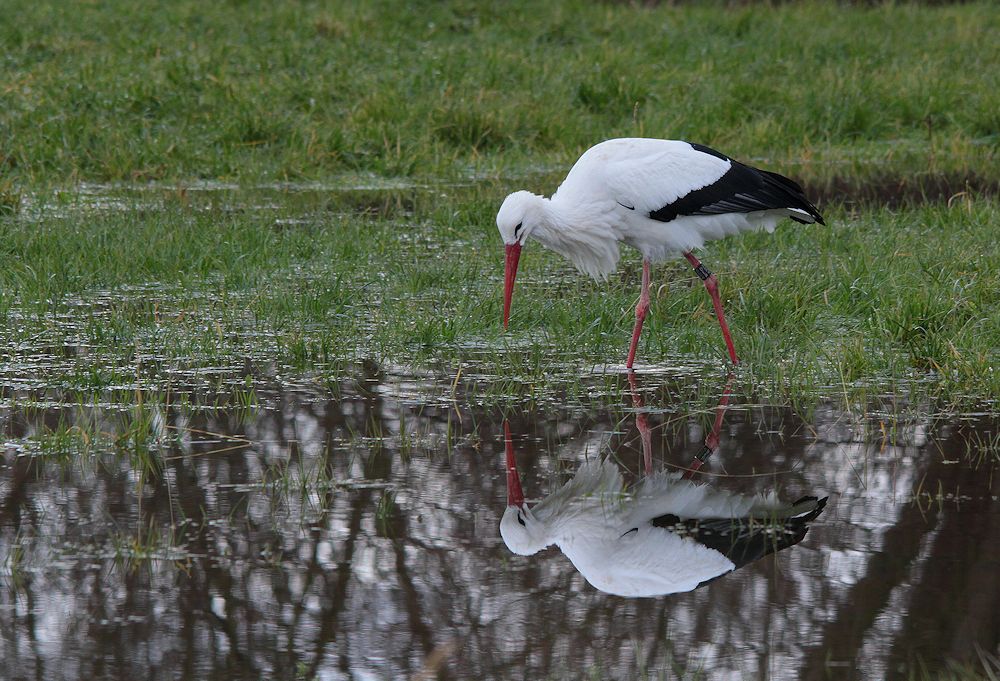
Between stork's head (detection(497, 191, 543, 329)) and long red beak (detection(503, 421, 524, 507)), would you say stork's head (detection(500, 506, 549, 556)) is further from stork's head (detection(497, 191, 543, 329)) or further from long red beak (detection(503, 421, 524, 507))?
stork's head (detection(497, 191, 543, 329))

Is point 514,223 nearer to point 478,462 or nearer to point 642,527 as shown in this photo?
point 478,462

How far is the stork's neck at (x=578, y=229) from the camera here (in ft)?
19.8

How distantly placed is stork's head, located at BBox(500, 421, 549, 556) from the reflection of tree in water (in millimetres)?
51

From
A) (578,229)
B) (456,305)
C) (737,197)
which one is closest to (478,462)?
(578,229)

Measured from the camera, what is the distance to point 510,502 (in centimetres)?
→ 427

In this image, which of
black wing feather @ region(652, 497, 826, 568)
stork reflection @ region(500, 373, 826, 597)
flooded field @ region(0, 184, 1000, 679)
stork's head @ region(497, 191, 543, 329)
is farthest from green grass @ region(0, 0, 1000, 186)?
black wing feather @ region(652, 497, 826, 568)

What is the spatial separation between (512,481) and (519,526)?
Answer: 0.40 metres

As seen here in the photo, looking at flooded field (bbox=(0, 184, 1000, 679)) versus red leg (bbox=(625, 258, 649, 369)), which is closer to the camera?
flooded field (bbox=(0, 184, 1000, 679))

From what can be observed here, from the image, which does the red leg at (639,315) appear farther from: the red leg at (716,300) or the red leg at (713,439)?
the red leg at (713,439)

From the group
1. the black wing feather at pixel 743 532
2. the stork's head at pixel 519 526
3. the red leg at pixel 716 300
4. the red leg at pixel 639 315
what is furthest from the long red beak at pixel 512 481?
the red leg at pixel 716 300

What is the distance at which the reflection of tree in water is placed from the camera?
3264 mm

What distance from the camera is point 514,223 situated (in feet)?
19.2

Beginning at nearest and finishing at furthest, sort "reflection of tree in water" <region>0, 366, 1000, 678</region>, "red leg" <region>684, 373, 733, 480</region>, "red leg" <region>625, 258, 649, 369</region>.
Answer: "reflection of tree in water" <region>0, 366, 1000, 678</region> < "red leg" <region>684, 373, 733, 480</region> < "red leg" <region>625, 258, 649, 369</region>

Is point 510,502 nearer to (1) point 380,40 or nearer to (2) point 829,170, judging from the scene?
(2) point 829,170
